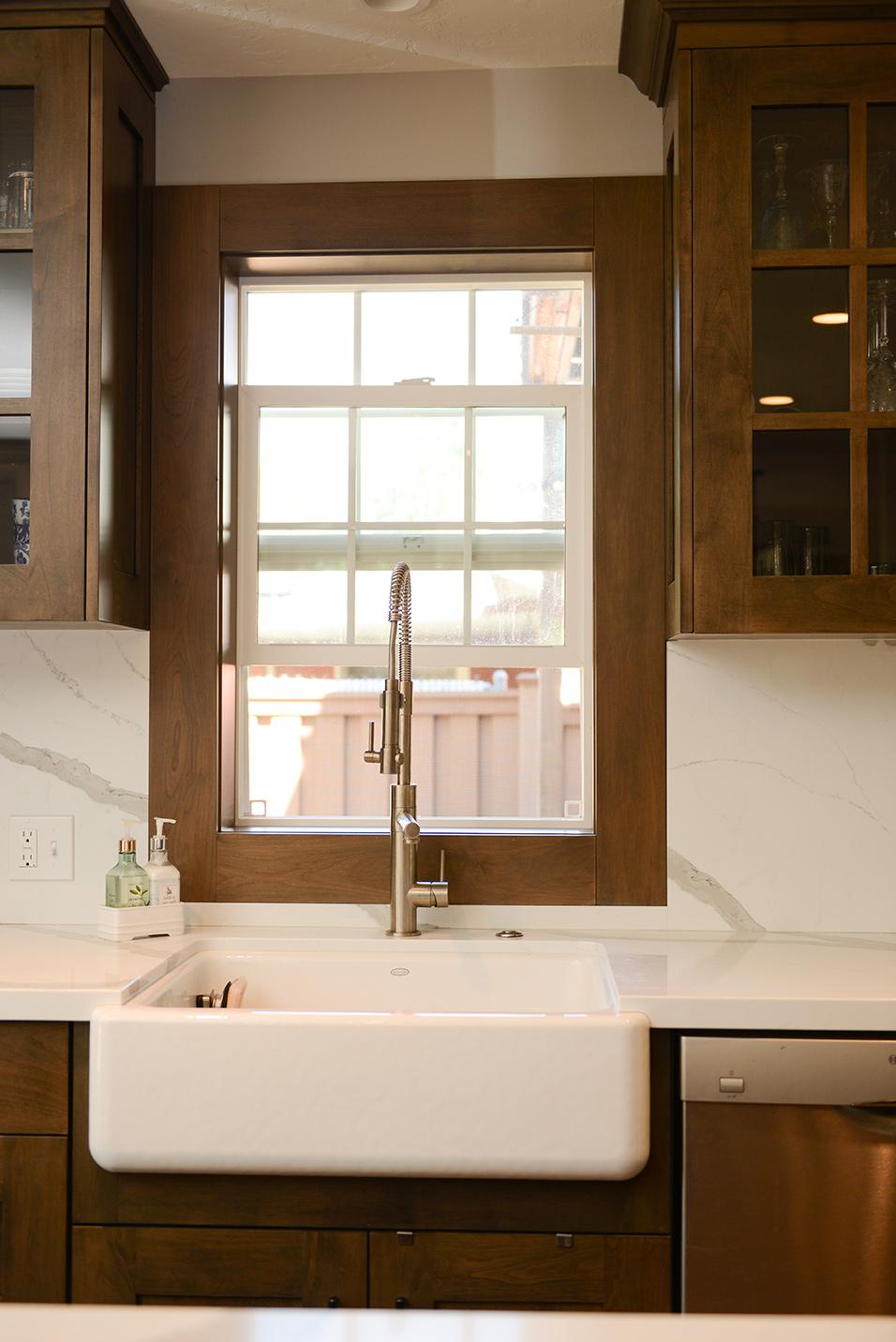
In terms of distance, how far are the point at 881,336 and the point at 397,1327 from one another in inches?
66.3

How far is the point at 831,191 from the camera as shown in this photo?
186 centimetres

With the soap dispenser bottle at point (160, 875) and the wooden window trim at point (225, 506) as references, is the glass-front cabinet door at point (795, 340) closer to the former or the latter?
the wooden window trim at point (225, 506)

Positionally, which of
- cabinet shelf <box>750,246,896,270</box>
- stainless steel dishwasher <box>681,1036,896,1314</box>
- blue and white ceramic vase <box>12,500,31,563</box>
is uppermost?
cabinet shelf <box>750,246,896,270</box>

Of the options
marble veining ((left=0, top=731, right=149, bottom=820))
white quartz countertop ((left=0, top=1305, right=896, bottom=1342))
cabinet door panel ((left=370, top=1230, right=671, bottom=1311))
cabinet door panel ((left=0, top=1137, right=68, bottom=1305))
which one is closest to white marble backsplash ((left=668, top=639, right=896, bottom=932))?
cabinet door panel ((left=370, top=1230, right=671, bottom=1311))

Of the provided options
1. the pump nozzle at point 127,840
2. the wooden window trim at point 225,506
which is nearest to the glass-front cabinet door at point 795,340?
the wooden window trim at point 225,506

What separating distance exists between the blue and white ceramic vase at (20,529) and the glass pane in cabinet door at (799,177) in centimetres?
124

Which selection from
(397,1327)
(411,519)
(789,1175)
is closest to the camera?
(397,1327)

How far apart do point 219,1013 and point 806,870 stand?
1105mm

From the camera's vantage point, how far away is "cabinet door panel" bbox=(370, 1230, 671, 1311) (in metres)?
1.55

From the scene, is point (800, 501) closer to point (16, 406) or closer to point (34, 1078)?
point (16, 406)

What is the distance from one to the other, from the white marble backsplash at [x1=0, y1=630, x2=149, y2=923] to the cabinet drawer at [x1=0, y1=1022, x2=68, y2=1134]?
0.60 metres

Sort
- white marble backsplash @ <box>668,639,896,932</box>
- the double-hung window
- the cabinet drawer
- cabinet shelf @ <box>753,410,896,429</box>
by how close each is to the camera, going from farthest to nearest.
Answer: the double-hung window
white marble backsplash @ <box>668,639,896,932</box>
cabinet shelf @ <box>753,410,896,429</box>
the cabinet drawer

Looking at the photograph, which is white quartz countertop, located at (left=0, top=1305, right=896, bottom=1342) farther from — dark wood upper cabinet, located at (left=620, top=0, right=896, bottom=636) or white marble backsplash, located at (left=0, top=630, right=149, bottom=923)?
white marble backsplash, located at (left=0, top=630, right=149, bottom=923)

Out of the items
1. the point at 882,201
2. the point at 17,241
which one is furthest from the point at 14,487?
the point at 882,201
